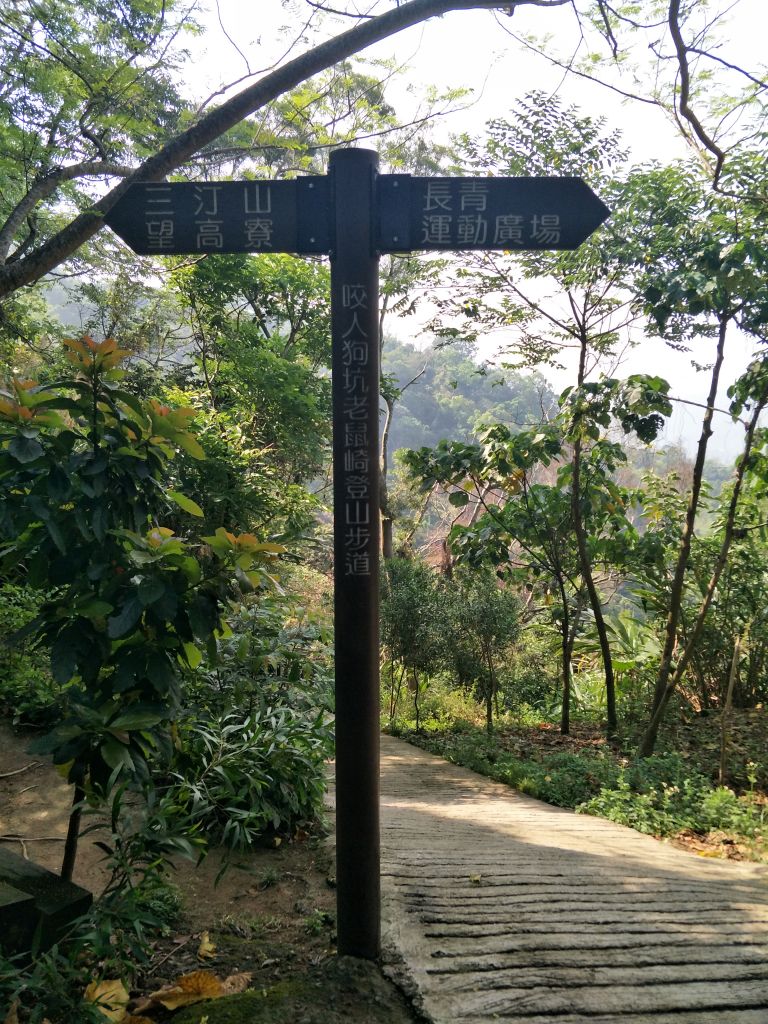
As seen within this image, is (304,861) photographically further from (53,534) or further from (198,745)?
(53,534)

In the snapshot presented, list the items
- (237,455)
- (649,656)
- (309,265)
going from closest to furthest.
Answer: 1. (237,455)
2. (649,656)
3. (309,265)

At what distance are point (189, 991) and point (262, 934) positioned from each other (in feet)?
1.66

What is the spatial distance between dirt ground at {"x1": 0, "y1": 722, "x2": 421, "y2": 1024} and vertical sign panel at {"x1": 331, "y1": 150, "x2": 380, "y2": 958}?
0.16m

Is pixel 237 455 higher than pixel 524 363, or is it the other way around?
pixel 524 363

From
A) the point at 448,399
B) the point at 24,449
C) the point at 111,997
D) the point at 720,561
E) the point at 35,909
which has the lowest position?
the point at 111,997

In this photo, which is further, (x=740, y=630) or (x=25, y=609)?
(x=740, y=630)

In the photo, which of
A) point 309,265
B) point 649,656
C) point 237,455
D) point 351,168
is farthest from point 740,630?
point 309,265

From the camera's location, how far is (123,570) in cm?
194

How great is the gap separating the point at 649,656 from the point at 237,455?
15.9 feet

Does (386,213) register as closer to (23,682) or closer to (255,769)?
(255,769)

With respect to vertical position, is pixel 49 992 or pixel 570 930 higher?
pixel 49 992

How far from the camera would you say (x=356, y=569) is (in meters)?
2.05

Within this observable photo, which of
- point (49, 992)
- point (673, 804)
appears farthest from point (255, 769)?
point (673, 804)

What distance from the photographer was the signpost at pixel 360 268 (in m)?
2.03
